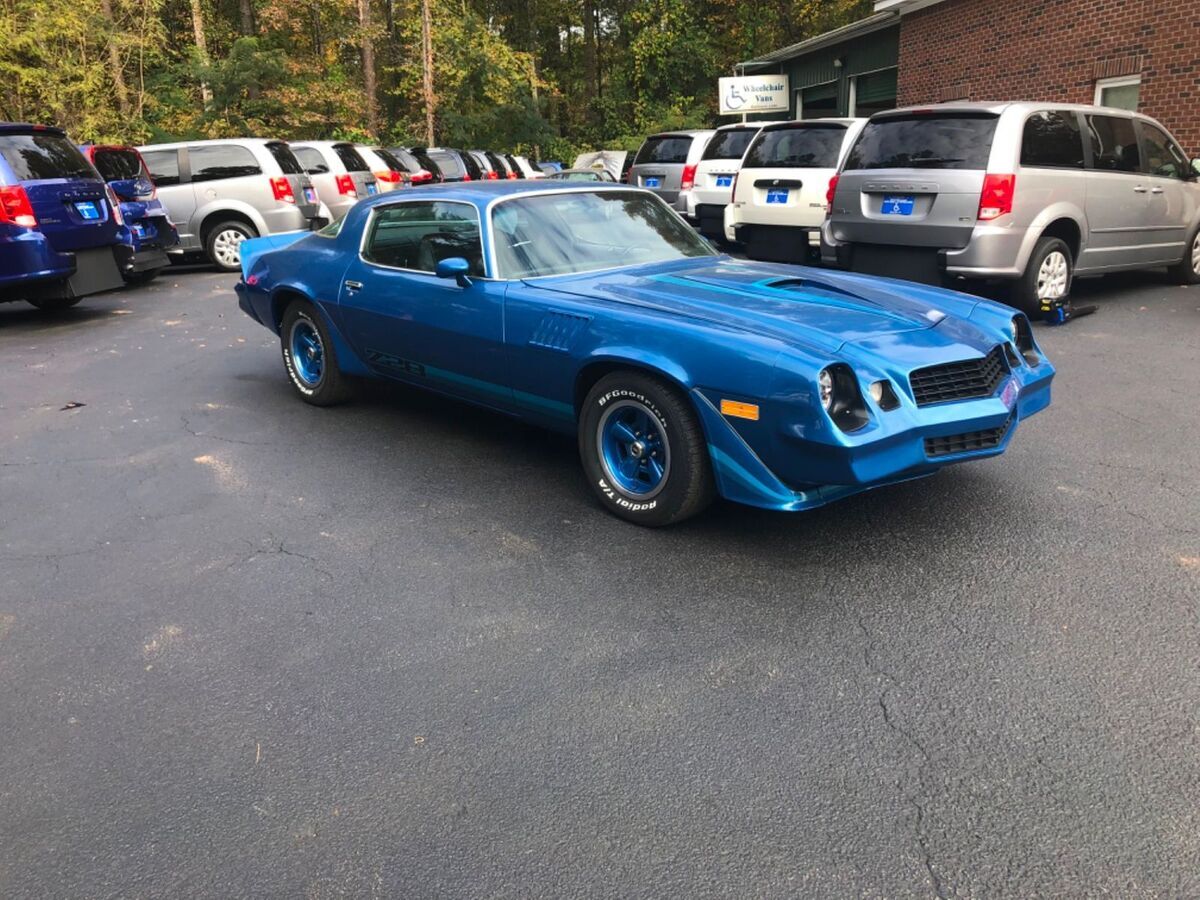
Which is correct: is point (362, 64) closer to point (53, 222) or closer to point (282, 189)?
point (282, 189)

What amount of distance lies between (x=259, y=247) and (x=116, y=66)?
1912 cm


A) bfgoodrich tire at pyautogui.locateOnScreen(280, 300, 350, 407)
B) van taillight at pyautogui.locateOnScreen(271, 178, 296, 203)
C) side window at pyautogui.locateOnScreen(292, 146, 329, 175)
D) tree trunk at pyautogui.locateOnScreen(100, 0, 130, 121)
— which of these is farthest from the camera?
tree trunk at pyautogui.locateOnScreen(100, 0, 130, 121)

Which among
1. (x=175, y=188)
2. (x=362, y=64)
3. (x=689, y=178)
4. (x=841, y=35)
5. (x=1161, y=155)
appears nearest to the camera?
(x=1161, y=155)

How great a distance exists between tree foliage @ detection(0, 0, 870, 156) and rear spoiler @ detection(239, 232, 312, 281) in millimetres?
15262

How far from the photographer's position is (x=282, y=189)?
1329 cm

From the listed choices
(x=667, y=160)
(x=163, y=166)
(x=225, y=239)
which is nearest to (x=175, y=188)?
(x=163, y=166)

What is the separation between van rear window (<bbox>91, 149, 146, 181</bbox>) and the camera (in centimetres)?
1154

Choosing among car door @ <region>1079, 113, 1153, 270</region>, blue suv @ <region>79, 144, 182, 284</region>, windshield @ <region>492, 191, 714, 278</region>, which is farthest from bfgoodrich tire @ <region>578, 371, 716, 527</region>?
blue suv @ <region>79, 144, 182, 284</region>

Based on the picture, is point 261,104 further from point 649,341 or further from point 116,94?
point 649,341

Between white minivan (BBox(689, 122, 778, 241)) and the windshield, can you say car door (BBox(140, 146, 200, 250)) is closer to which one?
white minivan (BBox(689, 122, 778, 241))

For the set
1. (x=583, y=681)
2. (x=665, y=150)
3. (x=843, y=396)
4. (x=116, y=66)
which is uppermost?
(x=116, y=66)

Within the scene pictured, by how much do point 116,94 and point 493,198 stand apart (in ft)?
72.5

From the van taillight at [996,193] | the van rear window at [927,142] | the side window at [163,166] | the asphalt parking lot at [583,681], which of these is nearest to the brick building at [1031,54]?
the van rear window at [927,142]

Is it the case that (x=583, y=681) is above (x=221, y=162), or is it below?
below
